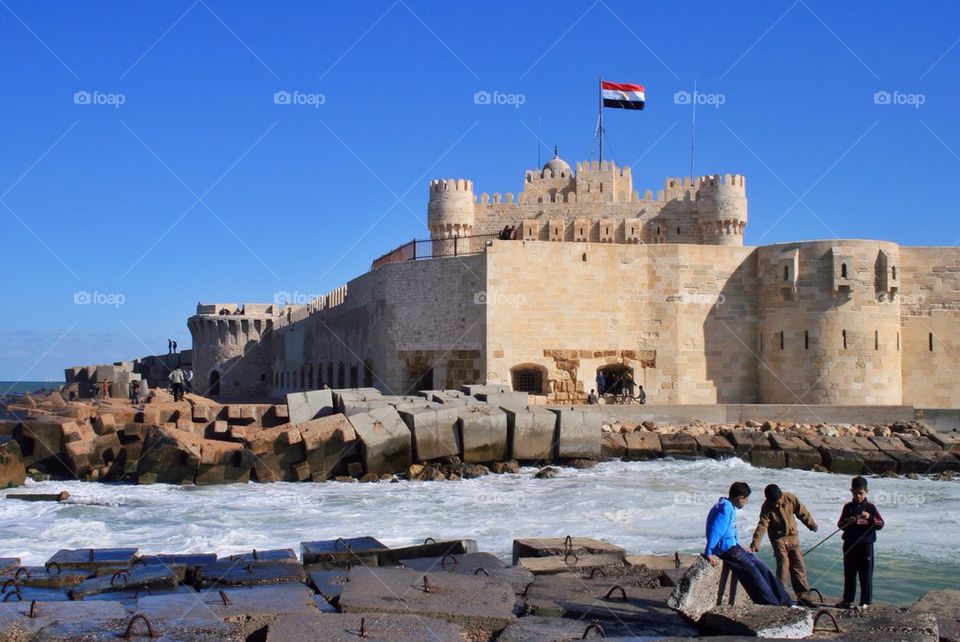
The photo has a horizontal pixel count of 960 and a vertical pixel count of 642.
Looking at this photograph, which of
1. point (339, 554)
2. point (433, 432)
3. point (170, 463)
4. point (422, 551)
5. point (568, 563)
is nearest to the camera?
point (568, 563)

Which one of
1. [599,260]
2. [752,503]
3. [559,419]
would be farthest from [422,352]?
[752,503]

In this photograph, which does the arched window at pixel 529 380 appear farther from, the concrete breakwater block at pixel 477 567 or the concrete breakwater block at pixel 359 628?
the concrete breakwater block at pixel 359 628

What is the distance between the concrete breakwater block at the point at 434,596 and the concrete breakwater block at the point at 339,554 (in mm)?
956

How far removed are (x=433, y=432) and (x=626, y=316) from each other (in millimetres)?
9224

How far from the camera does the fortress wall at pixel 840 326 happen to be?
2462 centimetres

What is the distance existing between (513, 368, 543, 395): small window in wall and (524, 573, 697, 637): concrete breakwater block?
58.7 ft

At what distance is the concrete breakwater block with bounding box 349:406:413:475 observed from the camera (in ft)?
58.9

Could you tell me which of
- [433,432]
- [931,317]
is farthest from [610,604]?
[931,317]

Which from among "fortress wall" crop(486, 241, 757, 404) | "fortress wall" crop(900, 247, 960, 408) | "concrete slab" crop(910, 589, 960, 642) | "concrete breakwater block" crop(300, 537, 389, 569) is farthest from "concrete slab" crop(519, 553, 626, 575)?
"fortress wall" crop(900, 247, 960, 408)

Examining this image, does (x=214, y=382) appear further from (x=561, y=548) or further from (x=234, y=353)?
(x=561, y=548)

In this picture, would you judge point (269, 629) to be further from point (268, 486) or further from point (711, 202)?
point (711, 202)

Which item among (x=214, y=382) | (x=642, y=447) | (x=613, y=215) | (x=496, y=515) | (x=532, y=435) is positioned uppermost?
(x=613, y=215)

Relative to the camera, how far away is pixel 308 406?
19.7 meters

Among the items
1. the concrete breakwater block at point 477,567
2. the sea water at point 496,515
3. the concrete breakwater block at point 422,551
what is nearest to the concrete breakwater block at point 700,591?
the concrete breakwater block at point 477,567
